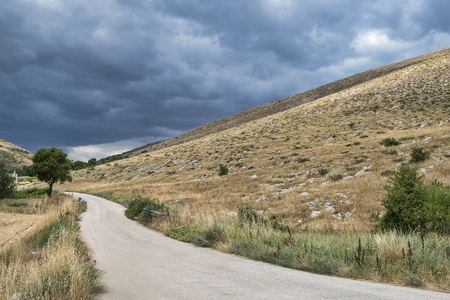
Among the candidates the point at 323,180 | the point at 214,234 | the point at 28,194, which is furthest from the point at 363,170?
the point at 28,194

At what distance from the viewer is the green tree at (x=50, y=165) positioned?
37.0 metres

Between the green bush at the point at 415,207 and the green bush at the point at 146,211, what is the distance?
43.5 feet

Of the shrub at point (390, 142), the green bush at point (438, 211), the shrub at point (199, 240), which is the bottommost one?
the shrub at point (199, 240)

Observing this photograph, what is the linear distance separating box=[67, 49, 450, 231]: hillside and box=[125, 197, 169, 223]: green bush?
193 centimetres

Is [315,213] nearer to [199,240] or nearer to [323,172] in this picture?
[199,240]

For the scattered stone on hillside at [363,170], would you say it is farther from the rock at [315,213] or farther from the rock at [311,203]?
the rock at [315,213]

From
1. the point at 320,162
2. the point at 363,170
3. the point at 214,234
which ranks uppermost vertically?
the point at 320,162

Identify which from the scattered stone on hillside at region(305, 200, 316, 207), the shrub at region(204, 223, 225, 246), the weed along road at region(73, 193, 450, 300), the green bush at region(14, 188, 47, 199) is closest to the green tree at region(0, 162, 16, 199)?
the green bush at region(14, 188, 47, 199)

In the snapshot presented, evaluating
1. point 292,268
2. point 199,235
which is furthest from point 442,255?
point 199,235

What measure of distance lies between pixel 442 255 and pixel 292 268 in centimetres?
362

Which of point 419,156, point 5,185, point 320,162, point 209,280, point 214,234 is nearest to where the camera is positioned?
point 209,280

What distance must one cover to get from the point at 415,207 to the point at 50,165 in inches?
1601

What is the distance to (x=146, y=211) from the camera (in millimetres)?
19766

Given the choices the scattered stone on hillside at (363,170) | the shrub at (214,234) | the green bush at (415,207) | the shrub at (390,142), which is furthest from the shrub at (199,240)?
the shrub at (390,142)
